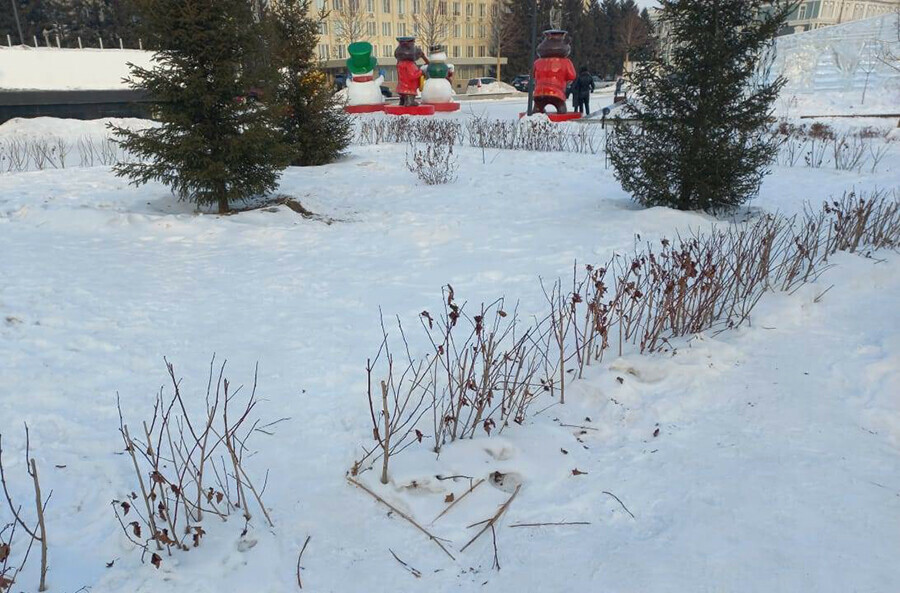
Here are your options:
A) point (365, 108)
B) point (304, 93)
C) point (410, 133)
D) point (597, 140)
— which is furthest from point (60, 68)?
point (597, 140)

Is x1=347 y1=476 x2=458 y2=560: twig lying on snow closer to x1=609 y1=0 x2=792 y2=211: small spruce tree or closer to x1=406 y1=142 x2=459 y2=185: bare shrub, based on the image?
x1=609 y1=0 x2=792 y2=211: small spruce tree

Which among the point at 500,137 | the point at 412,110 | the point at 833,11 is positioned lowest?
the point at 500,137

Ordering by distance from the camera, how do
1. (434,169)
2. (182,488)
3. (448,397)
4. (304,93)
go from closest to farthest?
(182,488) → (448,397) → (434,169) → (304,93)

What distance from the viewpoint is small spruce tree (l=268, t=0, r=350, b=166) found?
9219 mm

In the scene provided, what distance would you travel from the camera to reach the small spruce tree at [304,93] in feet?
30.2

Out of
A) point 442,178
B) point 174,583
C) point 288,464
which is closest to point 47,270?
point 288,464

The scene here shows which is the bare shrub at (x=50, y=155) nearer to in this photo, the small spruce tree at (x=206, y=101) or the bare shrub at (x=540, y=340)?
the small spruce tree at (x=206, y=101)

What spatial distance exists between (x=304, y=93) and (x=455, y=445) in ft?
27.9

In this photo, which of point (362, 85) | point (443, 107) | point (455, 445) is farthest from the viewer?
point (443, 107)

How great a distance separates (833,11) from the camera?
4478cm

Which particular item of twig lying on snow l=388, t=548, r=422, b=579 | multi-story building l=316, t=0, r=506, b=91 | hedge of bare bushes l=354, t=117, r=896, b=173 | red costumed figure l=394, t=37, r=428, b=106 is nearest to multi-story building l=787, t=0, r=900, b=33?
multi-story building l=316, t=0, r=506, b=91

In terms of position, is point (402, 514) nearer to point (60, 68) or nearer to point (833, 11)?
point (60, 68)

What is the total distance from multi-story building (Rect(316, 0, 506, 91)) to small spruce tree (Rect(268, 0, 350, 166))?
3808cm

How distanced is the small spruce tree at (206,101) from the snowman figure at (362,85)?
15028 mm
